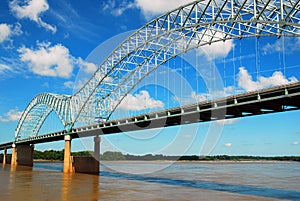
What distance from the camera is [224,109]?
102 feet

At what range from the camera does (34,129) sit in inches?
4227

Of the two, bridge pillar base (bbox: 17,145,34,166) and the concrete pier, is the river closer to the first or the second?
the concrete pier

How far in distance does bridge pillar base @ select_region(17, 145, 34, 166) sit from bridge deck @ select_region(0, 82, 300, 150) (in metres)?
57.9

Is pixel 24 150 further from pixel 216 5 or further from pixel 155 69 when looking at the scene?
pixel 216 5

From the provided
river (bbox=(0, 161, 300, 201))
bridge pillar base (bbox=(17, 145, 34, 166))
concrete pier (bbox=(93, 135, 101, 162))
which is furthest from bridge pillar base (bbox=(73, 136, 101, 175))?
bridge pillar base (bbox=(17, 145, 34, 166))

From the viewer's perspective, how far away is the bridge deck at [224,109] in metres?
25.7

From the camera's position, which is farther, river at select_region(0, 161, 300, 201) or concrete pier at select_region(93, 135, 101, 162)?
concrete pier at select_region(93, 135, 101, 162)

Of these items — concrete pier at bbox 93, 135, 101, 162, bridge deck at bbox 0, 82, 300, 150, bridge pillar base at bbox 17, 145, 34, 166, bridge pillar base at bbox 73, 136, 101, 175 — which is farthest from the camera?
bridge pillar base at bbox 17, 145, 34, 166

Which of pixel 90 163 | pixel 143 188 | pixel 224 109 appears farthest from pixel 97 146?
pixel 224 109

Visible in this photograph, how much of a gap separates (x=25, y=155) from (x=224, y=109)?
8473 centimetres

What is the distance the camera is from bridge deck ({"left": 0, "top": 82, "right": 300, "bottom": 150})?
25703mm

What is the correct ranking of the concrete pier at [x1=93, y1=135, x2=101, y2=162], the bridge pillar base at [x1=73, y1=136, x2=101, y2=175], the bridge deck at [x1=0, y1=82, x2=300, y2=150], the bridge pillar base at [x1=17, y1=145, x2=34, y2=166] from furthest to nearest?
1. the bridge pillar base at [x1=17, y1=145, x2=34, y2=166]
2. the concrete pier at [x1=93, y1=135, x2=101, y2=162]
3. the bridge pillar base at [x1=73, y1=136, x2=101, y2=175]
4. the bridge deck at [x1=0, y1=82, x2=300, y2=150]

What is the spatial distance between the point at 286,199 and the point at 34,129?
3717 inches

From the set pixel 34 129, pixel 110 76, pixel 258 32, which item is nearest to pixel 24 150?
pixel 34 129
